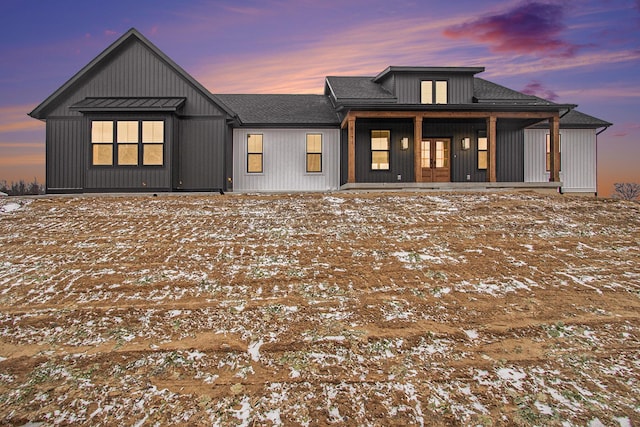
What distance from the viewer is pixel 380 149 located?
56.9ft

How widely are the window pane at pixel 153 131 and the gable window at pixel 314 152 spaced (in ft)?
20.5

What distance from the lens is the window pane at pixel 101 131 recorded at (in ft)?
47.8

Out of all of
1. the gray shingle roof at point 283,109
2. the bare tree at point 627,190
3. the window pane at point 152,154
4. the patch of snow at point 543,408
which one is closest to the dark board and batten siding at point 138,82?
the window pane at point 152,154

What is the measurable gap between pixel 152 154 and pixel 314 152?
6815mm

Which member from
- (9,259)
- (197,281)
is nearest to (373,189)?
(197,281)

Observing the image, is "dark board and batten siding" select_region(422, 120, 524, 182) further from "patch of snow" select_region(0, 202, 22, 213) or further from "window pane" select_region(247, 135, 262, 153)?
"patch of snow" select_region(0, 202, 22, 213)

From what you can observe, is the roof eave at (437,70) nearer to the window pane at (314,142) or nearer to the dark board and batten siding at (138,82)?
the window pane at (314,142)

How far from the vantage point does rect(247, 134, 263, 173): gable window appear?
57.6 ft

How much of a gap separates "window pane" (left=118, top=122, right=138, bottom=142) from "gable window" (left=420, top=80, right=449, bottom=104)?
12.4m

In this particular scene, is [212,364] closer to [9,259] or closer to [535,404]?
[535,404]

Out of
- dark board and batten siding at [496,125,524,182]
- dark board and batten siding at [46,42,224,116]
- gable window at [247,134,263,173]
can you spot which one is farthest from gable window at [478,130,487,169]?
dark board and batten siding at [46,42,224,116]

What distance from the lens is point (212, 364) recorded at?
398 cm

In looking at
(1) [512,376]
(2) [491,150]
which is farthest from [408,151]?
(1) [512,376]

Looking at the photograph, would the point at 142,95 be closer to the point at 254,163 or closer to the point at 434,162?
the point at 254,163
